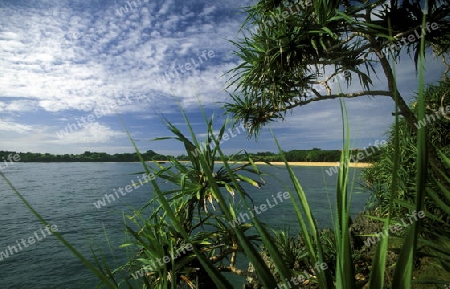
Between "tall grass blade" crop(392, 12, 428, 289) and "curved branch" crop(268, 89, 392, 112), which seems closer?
"tall grass blade" crop(392, 12, 428, 289)

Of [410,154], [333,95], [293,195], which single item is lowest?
[410,154]

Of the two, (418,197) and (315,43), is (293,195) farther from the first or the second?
(315,43)

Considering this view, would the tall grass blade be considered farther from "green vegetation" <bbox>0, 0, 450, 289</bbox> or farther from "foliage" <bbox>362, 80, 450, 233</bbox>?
"foliage" <bbox>362, 80, 450, 233</bbox>

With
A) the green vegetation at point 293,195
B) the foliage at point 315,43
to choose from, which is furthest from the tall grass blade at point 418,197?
the foliage at point 315,43

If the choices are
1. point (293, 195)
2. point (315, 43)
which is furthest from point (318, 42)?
point (293, 195)

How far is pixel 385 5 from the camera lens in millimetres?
3150

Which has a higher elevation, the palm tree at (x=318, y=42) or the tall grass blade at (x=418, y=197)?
the palm tree at (x=318, y=42)

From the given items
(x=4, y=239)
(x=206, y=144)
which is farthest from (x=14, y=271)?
(x=206, y=144)

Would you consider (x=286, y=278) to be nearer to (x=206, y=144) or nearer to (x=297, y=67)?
(x=206, y=144)

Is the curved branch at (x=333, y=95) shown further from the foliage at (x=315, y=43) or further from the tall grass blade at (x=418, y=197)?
the tall grass blade at (x=418, y=197)

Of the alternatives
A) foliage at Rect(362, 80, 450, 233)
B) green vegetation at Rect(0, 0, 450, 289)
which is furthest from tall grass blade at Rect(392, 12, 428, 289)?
foliage at Rect(362, 80, 450, 233)

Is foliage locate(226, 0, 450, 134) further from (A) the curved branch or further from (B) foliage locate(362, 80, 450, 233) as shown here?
(B) foliage locate(362, 80, 450, 233)

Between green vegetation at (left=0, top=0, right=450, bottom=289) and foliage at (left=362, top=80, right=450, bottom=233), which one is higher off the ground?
green vegetation at (left=0, top=0, right=450, bottom=289)

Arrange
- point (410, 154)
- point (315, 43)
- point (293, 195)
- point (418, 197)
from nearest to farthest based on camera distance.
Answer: point (418, 197) < point (293, 195) < point (315, 43) < point (410, 154)
